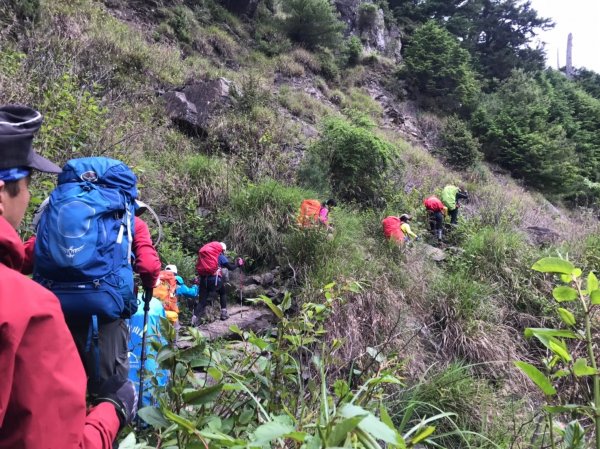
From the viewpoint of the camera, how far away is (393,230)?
24.2 feet

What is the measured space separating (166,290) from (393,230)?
14.1 ft

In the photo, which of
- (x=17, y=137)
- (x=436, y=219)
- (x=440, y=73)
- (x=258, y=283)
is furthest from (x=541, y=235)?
(x=440, y=73)

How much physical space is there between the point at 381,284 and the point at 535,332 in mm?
5172

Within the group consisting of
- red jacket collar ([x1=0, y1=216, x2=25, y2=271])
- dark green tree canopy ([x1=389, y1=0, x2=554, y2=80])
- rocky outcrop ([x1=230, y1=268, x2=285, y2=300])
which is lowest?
rocky outcrop ([x1=230, y1=268, x2=285, y2=300])

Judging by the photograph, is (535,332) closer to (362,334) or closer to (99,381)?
(99,381)

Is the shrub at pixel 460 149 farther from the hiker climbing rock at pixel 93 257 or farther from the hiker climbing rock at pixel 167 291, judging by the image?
the hiker climbing rock at pixel 93 257

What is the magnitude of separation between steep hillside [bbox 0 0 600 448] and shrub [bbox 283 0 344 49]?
4290mm

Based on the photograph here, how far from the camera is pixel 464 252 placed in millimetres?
7746

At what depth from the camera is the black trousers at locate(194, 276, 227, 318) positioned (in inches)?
219

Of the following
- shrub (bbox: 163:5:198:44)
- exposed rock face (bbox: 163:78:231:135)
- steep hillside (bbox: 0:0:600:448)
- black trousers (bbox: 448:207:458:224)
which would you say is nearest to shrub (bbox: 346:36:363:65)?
steep hillside (bbox: 0:0:600:448)

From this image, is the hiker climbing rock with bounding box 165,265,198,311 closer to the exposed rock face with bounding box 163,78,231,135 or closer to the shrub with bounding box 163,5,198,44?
the exposed rock face with bounding box 163,78,231,135

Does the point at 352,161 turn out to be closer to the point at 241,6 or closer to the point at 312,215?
the point at 312,215

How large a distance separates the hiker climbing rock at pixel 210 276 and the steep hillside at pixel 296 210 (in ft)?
1.21

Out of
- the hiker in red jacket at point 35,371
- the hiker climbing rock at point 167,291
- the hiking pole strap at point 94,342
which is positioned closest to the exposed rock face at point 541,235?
the hiker climbing rock at point 167,291
